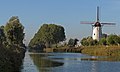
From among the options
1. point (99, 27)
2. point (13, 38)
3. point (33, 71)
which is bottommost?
point (33, 71)

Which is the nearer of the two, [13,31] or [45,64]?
[45,64]

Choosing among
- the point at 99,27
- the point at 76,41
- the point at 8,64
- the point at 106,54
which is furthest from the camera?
the point at 76,41

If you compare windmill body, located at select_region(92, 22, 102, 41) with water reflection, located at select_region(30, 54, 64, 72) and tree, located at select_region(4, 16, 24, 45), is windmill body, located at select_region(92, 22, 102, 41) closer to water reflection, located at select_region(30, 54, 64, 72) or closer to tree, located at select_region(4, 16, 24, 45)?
tree, located at select_region(4, 16, 24, 45)

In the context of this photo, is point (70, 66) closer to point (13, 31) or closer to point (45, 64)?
point (45, 64)

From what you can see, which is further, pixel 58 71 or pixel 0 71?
pixel 58 71

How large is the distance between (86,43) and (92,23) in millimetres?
9490

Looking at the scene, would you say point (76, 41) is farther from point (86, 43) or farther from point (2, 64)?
point (2, 64)

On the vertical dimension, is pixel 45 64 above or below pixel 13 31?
below

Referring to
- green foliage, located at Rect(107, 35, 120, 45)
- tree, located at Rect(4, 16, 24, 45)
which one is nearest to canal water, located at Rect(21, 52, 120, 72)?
tree, located at Rect(4, 16, 24, 45)

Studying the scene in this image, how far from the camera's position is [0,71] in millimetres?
33094

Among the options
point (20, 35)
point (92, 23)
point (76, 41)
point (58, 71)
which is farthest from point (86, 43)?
point (58, 71)

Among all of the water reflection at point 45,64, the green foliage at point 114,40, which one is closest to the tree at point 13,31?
the water reflection at point 45,64

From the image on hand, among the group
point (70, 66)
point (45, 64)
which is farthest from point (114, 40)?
point (70, 66)

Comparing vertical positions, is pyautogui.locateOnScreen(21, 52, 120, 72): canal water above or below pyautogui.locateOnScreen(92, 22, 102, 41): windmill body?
below
